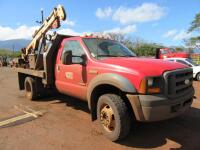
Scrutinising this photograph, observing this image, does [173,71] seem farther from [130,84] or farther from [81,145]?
[81,145]

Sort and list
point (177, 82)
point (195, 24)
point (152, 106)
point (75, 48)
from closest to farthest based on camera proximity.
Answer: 1. point (152, 106)
2. point (177, 82)
3. point (75, 48)
4. point (195, 24)

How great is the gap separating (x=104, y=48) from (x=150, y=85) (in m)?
2.03

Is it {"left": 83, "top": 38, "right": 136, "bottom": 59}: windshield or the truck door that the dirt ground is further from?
{"left": 83, "top": 38, "right": 136, "bottom": 59}: windshield

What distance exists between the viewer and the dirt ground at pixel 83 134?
4784 mm

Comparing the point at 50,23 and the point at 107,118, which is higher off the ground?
the point at 50,23

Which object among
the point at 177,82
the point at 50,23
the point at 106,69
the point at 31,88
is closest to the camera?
the point at 177,82

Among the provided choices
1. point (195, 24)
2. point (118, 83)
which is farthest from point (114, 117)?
point (195, 24)

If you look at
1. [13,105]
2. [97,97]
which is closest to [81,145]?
[97,97]

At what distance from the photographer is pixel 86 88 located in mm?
5809

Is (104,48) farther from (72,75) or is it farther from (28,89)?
(28,89)

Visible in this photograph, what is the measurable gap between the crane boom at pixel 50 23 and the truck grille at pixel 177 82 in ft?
15.5

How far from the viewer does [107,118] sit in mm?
5090

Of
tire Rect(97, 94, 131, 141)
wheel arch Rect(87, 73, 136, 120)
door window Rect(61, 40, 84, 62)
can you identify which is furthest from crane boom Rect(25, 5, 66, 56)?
tire Rect(97, 94, 131, 141)

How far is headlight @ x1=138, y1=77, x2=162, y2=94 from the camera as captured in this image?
14.6 ft
